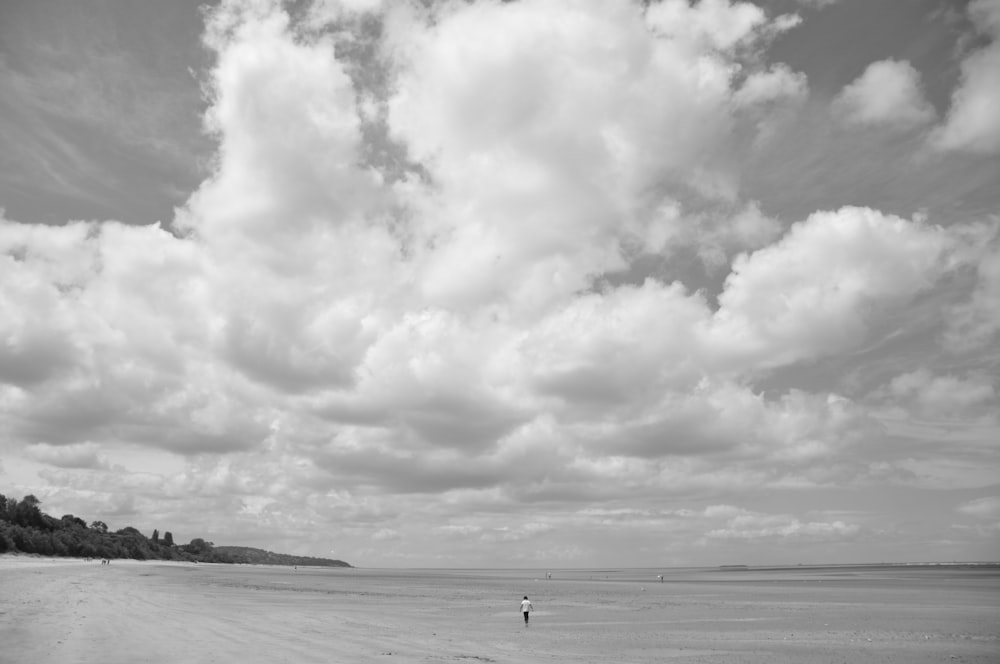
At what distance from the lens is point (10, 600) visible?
143 ft

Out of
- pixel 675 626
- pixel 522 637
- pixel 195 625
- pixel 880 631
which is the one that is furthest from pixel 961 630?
pixel 195 625

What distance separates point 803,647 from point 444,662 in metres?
22.8

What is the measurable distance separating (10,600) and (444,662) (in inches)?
1336

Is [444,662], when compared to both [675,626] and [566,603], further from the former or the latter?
[566,603]

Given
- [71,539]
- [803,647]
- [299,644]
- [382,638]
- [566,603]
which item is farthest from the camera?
[71,539]

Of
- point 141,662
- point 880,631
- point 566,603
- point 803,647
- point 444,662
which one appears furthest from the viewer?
point 566,603

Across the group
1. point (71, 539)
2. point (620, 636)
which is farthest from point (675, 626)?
point (71, 539)

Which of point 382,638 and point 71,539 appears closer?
point 382,638

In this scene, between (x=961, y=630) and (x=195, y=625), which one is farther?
(x=961, y=630)

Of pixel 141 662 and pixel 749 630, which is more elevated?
pixel 141 662

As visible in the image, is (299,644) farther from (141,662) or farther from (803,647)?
(803,647)

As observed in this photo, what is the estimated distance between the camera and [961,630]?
154 feet

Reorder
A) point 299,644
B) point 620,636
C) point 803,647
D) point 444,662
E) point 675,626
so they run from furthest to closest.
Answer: point 675,626 < point 620,636 < point 803,647 < point 299,644 < point 444,662

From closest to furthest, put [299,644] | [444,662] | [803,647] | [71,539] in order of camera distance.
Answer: [444,662] < [299,644] < [803,647] < [71,539]
